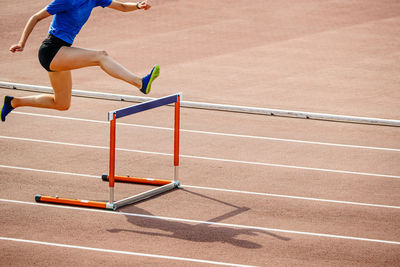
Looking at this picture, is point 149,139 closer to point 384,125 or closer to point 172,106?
point 172,106

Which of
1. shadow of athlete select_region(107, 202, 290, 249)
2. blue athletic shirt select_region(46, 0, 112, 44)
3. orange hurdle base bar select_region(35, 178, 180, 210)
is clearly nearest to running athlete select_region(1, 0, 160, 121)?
blue athletic shirt select_region(46, 0, 112, 44)

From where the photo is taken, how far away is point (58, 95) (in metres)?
9.62

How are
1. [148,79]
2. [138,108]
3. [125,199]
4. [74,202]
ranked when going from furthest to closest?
[125,199] → [74,202] → [148,79] → [138,108]

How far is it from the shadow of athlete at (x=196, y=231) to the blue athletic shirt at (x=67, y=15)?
7.90ft

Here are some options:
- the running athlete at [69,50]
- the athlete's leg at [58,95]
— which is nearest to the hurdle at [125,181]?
the running athlete at [69,50]

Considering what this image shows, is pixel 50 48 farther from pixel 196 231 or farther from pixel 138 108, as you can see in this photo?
pixel 196 231

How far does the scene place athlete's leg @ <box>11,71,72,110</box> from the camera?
951cm

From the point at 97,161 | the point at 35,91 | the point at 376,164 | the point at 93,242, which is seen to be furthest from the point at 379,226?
the point at 35,91

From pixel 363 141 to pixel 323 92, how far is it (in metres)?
3.09

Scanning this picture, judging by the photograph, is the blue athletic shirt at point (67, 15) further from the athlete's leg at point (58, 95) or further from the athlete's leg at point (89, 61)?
the athlete's leg at point (58, 95)

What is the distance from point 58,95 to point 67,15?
4.01 ft

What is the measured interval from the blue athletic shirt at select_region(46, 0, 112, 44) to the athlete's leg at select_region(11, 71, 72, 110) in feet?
2.10

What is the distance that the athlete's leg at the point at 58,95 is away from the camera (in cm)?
951

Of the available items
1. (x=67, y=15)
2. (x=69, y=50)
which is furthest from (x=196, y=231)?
(x=67, y=15)
